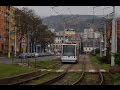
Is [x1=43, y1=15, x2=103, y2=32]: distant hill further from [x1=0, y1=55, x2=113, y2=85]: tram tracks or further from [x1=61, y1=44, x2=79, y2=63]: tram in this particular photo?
[x1=0, y1=55, x2=113, y2=85]: tram tracks

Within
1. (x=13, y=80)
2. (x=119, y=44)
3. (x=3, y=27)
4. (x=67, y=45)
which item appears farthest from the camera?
(x=3, y=27)

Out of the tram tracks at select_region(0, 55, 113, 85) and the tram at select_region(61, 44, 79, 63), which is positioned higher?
the tram at select_region(61, 44, 79, 63)

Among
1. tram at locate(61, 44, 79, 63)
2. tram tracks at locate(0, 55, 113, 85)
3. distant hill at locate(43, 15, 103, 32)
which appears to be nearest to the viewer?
tram tracks at locate(0, 55, 113, 85)

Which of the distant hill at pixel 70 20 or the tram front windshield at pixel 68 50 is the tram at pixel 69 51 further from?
the distant hill at pixel 70 20

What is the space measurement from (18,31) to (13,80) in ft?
222

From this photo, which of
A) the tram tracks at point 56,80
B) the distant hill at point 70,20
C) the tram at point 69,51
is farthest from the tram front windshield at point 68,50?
the tram tracks at point 56,80

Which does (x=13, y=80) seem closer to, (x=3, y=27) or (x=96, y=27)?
(x=96, y=27)

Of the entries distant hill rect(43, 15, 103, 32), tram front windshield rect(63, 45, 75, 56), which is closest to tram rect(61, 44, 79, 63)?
tram front windshield rect(63, 45, 75, 56)

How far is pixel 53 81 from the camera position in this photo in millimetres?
27875

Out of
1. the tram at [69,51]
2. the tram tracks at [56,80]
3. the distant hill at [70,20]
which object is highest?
the distant hill at [70,20]

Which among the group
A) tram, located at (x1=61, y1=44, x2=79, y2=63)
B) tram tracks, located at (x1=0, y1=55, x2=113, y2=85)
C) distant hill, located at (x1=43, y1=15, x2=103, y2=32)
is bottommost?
tram tracks, located at (x1=0, y1=55, x2=113, y2=85)

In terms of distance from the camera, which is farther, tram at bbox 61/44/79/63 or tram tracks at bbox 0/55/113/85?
tram at bbox 61/44/79/63

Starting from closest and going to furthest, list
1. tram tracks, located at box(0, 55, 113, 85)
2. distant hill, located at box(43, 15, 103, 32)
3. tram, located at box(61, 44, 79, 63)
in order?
1. tram tracks, located at box(0, 55, 113, 85)
2. tram, located at box(61, 44, 79, 63)
3. distant hill, located at box(43, 15, 103, 32)
